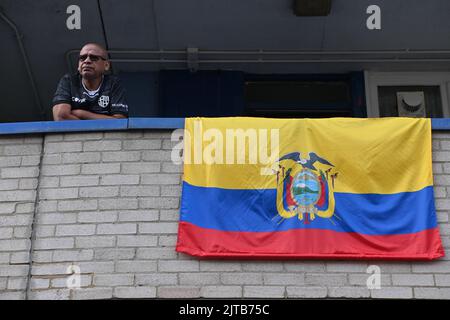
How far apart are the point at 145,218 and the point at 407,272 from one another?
1.98 meters

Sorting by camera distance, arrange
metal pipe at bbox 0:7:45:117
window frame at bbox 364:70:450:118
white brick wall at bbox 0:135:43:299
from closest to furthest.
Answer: white brick wall at bbox 0:135:43:299 → metal pipe at bbox 0:7:45:117 → window frame at bbox 364:70:450:118

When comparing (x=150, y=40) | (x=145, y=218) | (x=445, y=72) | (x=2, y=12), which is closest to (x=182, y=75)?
(x=150, y=40)

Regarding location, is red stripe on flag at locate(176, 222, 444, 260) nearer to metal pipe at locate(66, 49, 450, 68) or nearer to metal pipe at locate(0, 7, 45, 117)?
metal pipe at locate(66, 49, 450, 68)

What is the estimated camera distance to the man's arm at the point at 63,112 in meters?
6.27

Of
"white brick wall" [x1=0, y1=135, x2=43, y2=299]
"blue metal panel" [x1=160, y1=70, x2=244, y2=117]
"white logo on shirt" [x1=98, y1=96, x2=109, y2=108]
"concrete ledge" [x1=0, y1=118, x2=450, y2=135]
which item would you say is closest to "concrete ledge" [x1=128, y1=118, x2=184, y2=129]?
"concrete ledge" [x1=0, y1=118, x2=450, y2=135]

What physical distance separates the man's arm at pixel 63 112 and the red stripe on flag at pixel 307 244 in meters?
1.45

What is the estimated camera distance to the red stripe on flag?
550 cm

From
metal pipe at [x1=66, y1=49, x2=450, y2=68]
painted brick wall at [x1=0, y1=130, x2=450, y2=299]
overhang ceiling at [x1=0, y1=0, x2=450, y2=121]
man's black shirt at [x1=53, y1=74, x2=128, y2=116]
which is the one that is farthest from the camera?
metal pipe at [x1=66, y1=49, x2=450, y2=68]

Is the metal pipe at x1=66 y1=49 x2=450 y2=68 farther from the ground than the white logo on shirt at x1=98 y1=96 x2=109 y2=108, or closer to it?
farther from the ground

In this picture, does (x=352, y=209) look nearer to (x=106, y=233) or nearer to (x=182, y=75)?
(x=106, y=233)

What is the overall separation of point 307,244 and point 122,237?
1.38 meters

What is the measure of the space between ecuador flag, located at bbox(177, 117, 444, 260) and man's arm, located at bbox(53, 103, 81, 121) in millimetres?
1072

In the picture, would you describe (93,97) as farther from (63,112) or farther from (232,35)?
(232,35)
